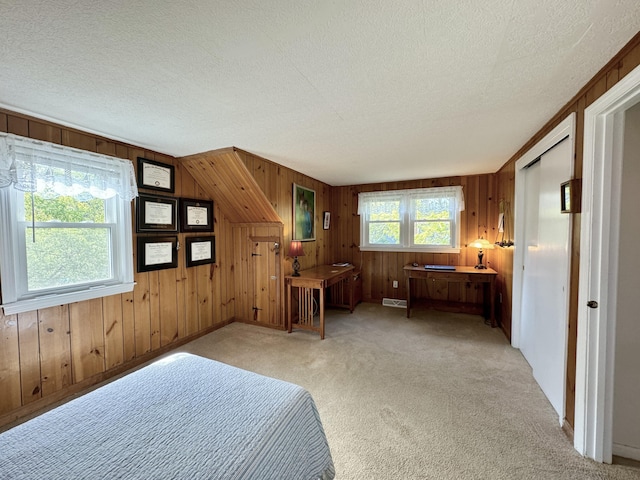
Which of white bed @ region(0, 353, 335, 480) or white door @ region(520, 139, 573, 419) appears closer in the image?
white bed @ region(0, 353, 335, 480)

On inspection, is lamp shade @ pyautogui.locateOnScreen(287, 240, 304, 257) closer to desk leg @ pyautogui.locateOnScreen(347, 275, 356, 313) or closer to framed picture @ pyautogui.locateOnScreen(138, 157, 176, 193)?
desk leg @ pyautogui.locateOnScreen(347, 275, 356, 313)

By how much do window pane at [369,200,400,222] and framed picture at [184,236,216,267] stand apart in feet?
8.93

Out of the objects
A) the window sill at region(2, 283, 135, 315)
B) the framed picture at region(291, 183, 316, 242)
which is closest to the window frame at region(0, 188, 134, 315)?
the window sill at region(2, 283, 135, 315)

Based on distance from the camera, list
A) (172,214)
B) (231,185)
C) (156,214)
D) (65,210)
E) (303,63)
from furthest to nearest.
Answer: (231,185) < (172,214) < (156,214) < (65,210) < (303,63)

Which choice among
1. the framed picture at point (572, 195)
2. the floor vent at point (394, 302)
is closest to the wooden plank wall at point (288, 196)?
the floor vent at point (394, 302)

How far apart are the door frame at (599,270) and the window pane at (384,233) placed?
9.92ft

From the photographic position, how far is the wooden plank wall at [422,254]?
394 centimetres

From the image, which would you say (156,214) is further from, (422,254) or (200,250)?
(422,254)

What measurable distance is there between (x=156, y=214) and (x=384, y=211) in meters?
3.45

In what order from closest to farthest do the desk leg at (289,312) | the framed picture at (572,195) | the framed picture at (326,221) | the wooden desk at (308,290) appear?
the framed picture at (572,195) < the wooden desk at (308,290) < the desk leg at (289,312) < the framed picture at (326,221)

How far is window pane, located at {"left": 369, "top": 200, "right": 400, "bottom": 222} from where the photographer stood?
14.7ft

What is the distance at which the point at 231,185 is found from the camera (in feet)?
10.0

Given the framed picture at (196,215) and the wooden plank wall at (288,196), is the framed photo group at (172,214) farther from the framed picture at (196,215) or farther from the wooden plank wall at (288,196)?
the wooden plank wall at (288,196)

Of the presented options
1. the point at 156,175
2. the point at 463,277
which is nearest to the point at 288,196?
the point at 156,175
